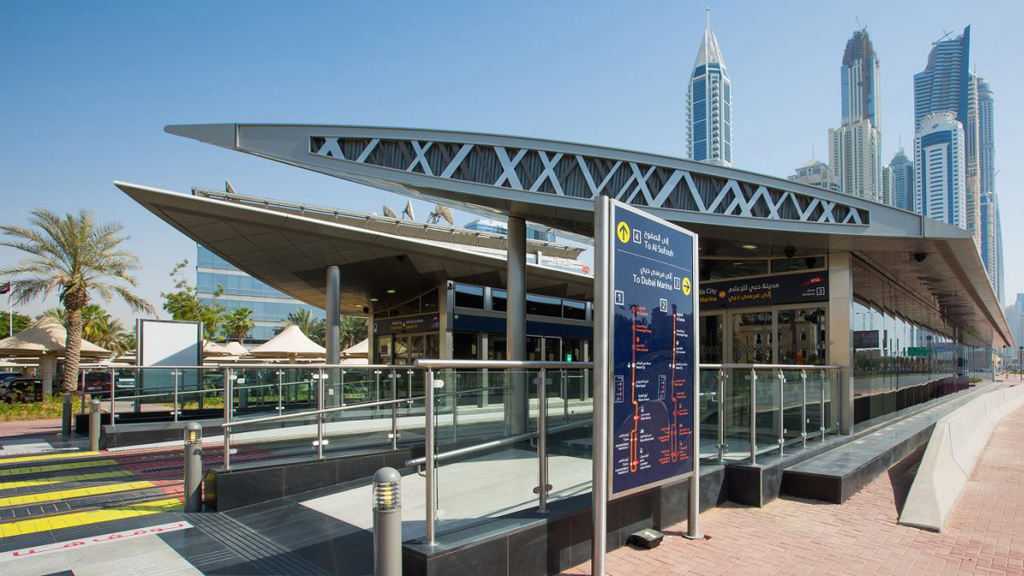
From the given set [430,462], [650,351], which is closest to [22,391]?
[430,462]

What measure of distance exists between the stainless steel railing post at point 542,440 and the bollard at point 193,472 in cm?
408

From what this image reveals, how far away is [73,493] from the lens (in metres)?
8.50

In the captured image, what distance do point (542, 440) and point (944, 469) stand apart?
21.0ft

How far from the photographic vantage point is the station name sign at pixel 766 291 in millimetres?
12477

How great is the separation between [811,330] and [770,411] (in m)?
4.66

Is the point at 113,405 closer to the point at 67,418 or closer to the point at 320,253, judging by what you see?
the point at 67,418

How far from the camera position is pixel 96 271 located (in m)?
26.5

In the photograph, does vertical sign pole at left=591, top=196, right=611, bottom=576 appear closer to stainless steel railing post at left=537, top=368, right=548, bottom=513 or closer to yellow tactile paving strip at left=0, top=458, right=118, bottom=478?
stainless steel railing post at left=537, top=368, right=548, bottom=513

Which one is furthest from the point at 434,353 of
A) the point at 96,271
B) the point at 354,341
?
the point at 354,341

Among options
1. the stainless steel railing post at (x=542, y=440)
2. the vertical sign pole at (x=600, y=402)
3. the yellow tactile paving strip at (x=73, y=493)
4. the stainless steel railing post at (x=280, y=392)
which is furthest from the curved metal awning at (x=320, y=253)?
the vertical sign pole at (x=600, y=402)

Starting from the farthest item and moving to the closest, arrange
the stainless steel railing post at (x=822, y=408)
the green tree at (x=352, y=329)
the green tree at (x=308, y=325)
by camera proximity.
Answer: the green tree at (x=308, y=325) < the green tree at (x=352, y=329) < the stainless steel railing post at (x=822, y=408)

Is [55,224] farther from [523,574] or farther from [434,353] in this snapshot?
[523,574]

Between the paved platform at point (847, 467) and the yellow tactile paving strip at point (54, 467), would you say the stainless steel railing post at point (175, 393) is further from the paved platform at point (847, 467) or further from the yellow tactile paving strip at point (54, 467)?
the paved platform at point (847, 467)

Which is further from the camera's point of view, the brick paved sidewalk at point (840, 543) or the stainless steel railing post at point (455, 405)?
the brick paved sidewalk at point (840, 543)
